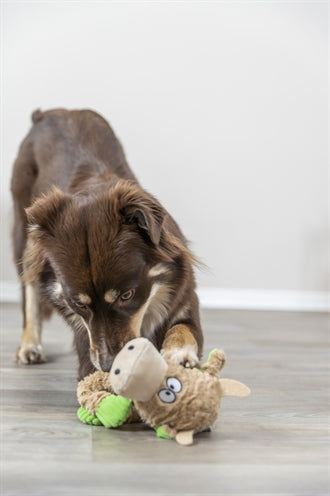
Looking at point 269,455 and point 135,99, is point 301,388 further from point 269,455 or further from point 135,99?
point 135,99

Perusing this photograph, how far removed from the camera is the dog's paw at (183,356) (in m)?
2.37

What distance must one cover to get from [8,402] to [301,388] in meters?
1.22

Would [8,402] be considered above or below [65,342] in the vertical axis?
above

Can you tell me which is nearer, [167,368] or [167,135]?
[167,368]

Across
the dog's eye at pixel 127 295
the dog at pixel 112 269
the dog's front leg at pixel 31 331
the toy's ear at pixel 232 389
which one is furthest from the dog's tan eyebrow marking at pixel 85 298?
the dog's front leg at pixel 31 331

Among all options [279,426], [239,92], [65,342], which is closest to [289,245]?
[239,92]

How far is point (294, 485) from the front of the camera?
1.83 metres

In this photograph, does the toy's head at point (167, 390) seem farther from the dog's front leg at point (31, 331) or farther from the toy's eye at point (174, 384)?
the dog's front leg at point (31, 331)

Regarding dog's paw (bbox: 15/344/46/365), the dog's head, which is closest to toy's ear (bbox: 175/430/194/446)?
the dog's head

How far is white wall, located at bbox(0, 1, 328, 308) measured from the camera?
5.76m

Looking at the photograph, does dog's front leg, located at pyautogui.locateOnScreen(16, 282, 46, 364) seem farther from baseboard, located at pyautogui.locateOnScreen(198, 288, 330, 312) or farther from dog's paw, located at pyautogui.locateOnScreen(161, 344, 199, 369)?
baseboard, located at pyautogui.locateOnScreen(198, 288, 330, 312)

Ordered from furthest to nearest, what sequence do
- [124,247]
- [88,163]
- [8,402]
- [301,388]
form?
1. [88,163]
2. [301,388]
3. [8,402]
4. [124,247]

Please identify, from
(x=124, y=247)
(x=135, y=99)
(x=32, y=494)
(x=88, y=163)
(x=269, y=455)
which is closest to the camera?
(x=32, y=494)

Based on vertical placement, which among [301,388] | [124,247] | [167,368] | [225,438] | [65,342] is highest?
[124,247]
